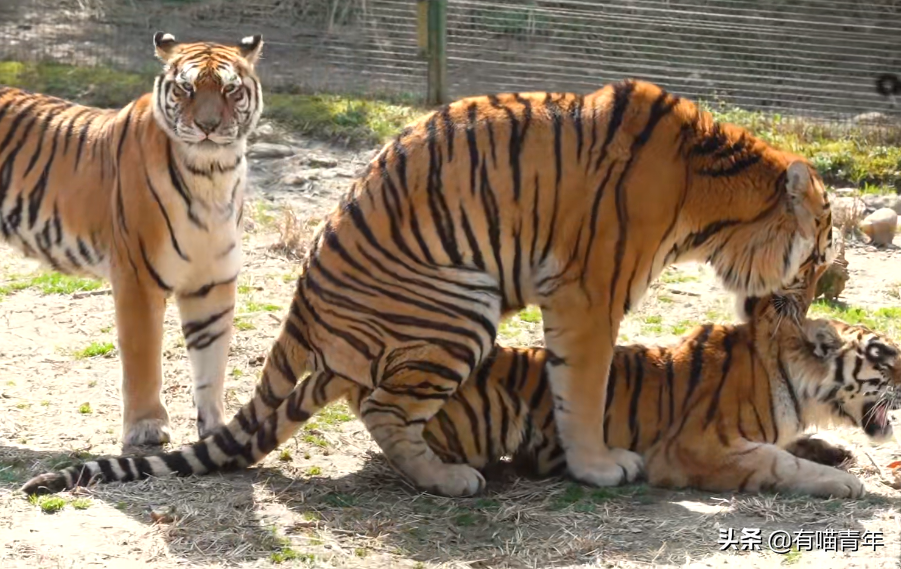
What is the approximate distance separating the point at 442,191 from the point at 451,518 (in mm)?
1284

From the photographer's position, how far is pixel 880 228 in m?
8.74

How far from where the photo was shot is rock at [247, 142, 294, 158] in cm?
1029

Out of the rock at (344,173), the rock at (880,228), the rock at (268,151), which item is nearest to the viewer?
the rock at (880,228)

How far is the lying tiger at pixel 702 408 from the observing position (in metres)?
5.30

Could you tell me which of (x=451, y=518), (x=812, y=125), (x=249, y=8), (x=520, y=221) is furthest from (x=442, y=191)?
(x=249, y=8)

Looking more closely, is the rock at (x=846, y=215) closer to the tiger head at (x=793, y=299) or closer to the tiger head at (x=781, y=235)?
the tiger head at (x=793, y=299)

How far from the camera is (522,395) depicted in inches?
219

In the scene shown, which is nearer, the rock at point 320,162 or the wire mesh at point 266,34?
the rock at point 320,162

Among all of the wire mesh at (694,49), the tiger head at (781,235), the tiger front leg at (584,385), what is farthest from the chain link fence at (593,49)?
the tiger front leg at (584,385)

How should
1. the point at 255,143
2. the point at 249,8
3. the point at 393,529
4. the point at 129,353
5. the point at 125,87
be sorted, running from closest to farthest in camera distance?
the point at 393,529 → the point at 129,353 → the point at 255,143 → the point at 125,87 → the point at 249,8

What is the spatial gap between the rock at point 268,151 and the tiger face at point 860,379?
18.6 ft

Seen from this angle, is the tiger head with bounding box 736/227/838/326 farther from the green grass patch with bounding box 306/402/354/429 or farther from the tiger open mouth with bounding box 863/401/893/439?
the green grass patch with bounding box 306/402/354/429

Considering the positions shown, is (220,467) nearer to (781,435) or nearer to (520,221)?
(520,221)

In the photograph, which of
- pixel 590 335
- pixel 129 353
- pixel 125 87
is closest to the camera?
pixel 590 335
